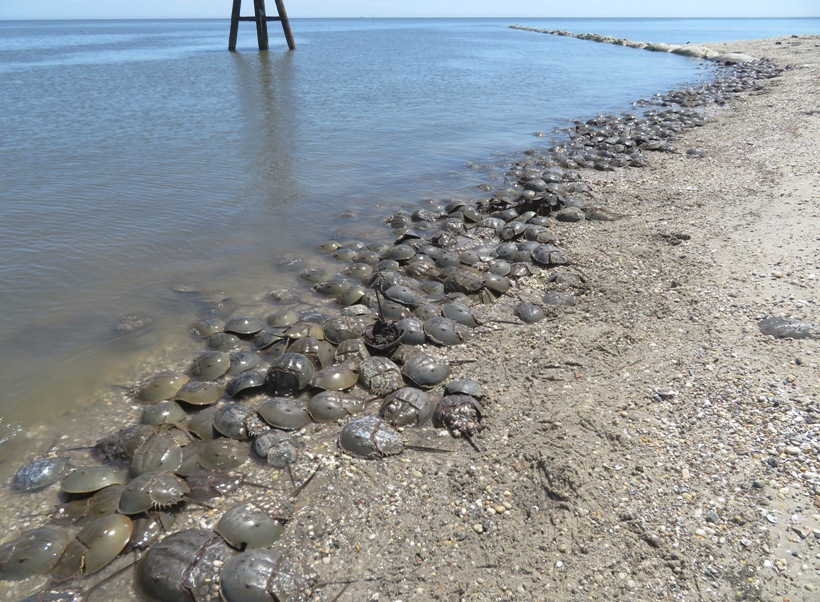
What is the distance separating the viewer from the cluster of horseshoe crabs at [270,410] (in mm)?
2898

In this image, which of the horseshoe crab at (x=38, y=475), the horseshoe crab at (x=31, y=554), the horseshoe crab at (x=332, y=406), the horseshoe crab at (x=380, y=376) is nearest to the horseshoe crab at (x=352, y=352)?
the horseshoe crab at (x=380, y=376)

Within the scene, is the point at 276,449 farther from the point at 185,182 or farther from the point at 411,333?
the point at 185,182

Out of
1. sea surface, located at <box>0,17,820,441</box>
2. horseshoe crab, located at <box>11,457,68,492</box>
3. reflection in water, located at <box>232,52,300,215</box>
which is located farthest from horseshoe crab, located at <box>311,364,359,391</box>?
reflection in water, located at <box>232,52,300,215</box>

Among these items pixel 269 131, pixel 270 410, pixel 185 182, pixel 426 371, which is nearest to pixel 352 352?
pixel 426 371

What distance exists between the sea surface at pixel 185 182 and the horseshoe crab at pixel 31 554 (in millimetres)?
1332

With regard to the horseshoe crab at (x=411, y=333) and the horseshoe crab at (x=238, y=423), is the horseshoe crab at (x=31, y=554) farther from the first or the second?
the horseshoe crab at (x=411, y=333)

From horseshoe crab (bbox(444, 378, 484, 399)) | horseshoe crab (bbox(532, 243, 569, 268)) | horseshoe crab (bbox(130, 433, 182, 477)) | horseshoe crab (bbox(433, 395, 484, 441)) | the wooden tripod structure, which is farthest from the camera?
the wooden tripod structure

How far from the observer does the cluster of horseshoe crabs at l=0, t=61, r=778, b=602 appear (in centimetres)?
290

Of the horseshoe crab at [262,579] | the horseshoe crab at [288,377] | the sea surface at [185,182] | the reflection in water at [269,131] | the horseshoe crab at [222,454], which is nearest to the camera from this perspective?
the horseshoe crab at [262,579]

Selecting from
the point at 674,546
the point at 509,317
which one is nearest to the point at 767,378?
the point at 674,546

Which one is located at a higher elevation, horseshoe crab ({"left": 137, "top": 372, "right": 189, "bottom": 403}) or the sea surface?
the sea surface

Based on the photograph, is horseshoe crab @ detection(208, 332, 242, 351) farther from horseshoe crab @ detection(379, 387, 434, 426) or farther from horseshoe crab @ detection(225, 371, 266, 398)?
horseshoe crab @ detection(379, 387, 434, 426)

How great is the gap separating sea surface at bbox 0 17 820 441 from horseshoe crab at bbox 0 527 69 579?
4.37ft

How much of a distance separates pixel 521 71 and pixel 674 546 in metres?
27.0
